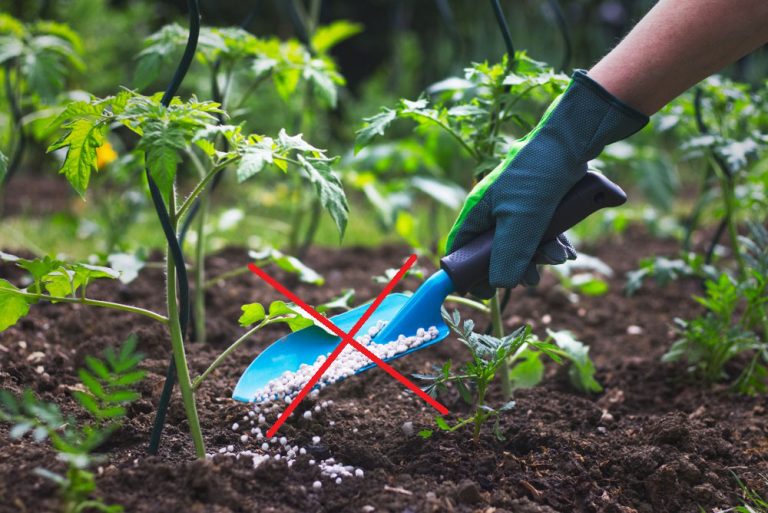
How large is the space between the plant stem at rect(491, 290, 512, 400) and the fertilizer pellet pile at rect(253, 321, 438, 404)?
0.29 m

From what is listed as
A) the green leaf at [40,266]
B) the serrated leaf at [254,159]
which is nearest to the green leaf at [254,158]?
the serrated leaf at [254,159]

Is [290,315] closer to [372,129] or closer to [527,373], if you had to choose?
[372,129]

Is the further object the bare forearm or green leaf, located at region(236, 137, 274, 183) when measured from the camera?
the bare forearm

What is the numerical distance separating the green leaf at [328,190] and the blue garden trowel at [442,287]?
0.32 meters

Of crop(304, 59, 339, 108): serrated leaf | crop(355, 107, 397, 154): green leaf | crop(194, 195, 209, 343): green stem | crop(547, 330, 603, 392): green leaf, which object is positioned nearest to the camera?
crop(355, 107, 397, 154): green leaf

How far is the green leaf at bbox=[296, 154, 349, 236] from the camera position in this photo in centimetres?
145

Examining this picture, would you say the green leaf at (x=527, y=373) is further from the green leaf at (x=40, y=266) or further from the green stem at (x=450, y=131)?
the green leaf at (x=40, y=266)

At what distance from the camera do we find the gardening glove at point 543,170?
64.2 inches

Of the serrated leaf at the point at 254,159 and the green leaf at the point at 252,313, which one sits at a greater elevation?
the serrated leaf at the point at 254,159

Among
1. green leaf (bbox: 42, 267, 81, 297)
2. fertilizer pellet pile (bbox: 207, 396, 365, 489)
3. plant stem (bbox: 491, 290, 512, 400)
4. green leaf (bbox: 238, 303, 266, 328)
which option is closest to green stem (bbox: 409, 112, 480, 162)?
plant stem (bbox: 491, 290, 512, 400)

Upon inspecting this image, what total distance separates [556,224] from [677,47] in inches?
17.2


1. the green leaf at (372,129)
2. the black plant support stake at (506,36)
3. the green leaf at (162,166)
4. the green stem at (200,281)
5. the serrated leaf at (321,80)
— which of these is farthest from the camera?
the green stem at (200,281)

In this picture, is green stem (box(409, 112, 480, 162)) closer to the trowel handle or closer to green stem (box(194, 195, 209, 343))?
the trowel handle

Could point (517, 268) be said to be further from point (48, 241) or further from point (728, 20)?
point (48, 241)
